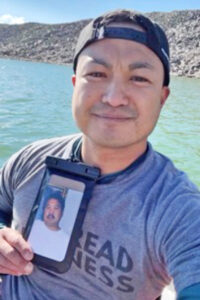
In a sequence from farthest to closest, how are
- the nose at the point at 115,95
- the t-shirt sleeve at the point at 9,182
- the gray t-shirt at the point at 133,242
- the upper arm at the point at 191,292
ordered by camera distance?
the t-shirt sleeve at the point at 9,182
the nose at the point at 115,95
the gray t-shirt at the point at 133,242
the upper arm at the point at 191,292

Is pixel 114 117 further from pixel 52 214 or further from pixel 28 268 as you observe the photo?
pixel 28 268

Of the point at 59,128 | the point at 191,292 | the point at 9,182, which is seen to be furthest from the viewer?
the point at 59,128

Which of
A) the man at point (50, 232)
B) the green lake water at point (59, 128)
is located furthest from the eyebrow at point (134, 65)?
the green lake water at point (59, 128)

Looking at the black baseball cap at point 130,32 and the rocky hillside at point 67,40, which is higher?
the rocky hillside at point 67,40

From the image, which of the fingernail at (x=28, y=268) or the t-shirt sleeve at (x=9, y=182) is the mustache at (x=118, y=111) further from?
the fingernail at (x=28, y=268)

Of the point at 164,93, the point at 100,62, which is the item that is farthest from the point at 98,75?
the point at 164,93

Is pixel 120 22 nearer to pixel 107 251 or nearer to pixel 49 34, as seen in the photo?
pixel 107 251
